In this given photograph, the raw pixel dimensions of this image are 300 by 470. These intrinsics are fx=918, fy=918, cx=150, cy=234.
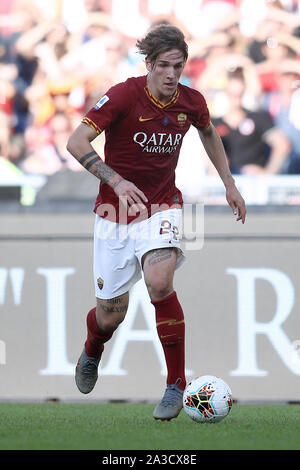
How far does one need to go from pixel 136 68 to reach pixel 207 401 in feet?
17.5

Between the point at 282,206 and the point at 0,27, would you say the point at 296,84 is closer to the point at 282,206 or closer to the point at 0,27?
the point at 282,206

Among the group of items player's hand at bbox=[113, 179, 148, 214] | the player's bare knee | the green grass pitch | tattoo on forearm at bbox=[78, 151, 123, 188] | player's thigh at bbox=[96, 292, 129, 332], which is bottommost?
the green grass pitch

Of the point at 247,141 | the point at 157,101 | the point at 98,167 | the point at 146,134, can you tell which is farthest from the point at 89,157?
the point at 247,141

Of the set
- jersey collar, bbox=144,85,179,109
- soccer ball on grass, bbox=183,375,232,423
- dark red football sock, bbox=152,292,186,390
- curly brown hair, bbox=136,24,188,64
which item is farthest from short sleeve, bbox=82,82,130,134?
soccer ball on grass, bbox=183,375,232,423

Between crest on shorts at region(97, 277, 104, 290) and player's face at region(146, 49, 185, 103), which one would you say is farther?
crest on shorts at region(97, 277, 104, 290)

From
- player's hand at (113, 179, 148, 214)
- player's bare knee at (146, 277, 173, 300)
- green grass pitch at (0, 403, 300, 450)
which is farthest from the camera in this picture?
player's bare knee at (146, 277, 173, 300)

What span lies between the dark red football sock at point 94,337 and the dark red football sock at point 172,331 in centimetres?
60

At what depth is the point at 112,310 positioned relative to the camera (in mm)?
5527

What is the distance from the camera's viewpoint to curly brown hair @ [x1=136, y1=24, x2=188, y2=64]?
504 centimetres

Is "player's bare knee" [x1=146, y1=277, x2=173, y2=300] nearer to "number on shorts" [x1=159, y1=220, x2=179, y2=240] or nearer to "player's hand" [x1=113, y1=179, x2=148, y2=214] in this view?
"number on shorts" [x1=159, y1=220, x2=179, y2=240]

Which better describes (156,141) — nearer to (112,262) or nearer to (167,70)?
(167,70)

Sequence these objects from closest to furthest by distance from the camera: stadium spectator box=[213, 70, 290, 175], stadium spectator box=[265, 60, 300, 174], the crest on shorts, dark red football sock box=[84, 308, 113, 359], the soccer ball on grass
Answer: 1. the soccer ball on grass
2. the crest on shorts
3. dark red football sock box=[84, 308, 113, 359]
4. stadium spectator box=[213, 70, 290, 175]
5. stadium spectator box=[265, 60, 300, 174]

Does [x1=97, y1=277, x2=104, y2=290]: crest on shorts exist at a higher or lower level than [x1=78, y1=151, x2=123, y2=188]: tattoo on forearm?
lower
